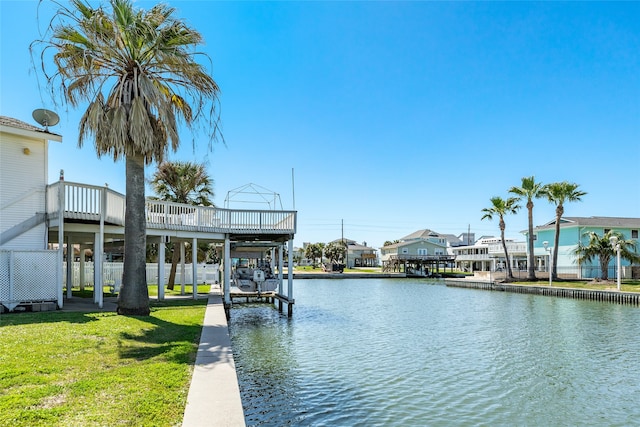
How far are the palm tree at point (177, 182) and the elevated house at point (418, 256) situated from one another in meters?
48.5

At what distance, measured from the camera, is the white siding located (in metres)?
14.7

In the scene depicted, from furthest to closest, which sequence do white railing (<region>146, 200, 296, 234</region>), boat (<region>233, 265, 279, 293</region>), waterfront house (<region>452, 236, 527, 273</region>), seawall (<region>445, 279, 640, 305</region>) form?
1. waterfront house (<region>452, 236, 527, 273</region>)
2. seawall (<region>445, 279, 640, 305</region>)
3. boat (<region>233, 265, 279, 293</region>)
4. white railing (<region>146, 200, 296, 234</region>)

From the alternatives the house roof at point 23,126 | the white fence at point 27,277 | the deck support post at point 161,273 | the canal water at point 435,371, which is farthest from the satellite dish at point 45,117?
the canal water at point 435,371

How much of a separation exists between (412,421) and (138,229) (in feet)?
33.3

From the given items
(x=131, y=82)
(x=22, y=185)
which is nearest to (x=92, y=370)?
(x=131, y=82)

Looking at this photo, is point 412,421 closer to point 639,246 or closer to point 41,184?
point 41,184

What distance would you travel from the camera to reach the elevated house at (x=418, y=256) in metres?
71.9

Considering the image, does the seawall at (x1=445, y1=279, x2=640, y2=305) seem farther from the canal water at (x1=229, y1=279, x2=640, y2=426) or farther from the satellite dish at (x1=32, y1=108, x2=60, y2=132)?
the satellite dish at (x1=32, y1=108, x2=60, y2=132)

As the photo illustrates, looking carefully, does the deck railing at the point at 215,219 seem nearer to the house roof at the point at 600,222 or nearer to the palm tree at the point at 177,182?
the palm tree at the point at 177,182

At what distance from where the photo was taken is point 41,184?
50.9 feet

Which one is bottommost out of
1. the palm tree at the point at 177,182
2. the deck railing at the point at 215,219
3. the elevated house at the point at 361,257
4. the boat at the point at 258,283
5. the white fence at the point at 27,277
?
the elevated house at the point at 361,257

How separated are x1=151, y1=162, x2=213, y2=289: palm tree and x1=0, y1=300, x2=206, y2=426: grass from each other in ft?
53.2

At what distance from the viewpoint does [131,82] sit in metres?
13.3

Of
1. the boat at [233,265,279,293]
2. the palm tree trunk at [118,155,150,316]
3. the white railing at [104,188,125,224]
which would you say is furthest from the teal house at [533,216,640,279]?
the palm tree trunk at [118,155,150,316]
